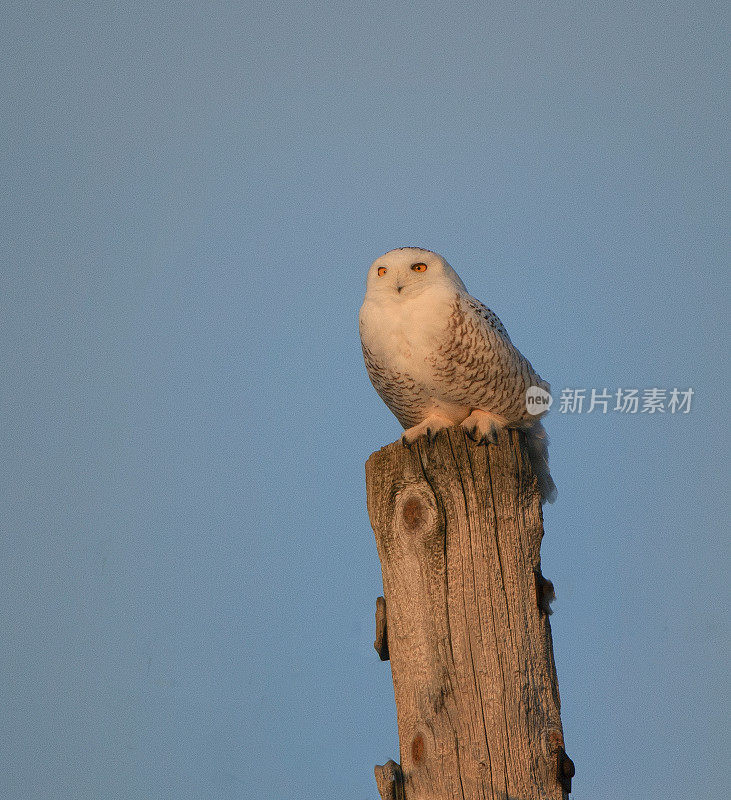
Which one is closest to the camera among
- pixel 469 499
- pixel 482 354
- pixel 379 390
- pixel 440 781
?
pixel 440 781

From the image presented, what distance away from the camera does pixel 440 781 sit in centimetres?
232

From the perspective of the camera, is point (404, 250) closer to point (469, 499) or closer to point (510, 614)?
point (469, 499)

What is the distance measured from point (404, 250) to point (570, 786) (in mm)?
2187

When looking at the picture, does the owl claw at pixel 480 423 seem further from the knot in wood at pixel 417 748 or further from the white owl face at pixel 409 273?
the knot in wood at pixel 417 748

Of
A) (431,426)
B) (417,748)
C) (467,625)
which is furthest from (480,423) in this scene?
(417,748)

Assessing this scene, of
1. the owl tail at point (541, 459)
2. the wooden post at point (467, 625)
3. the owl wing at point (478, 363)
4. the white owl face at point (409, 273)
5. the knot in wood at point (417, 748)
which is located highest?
the white owl face at point (409, 273)

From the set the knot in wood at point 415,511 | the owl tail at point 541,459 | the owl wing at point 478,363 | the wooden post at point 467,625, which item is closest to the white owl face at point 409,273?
the owl wing at point 478,363

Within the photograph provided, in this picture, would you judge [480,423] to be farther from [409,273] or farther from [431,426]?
[409,273]

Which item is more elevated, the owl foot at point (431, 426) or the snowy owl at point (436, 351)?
the snowy owl at point (436, 351)

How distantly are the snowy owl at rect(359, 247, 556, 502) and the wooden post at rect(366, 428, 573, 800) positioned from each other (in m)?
0.82

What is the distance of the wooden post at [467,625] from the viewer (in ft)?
7.60

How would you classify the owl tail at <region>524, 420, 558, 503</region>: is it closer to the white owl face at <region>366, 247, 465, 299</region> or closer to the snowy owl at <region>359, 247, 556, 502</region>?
the snowy owl at <region>359, 247, 556, 502</region>

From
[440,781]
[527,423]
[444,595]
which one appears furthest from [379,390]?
[440,781]

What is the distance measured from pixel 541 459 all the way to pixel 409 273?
97 centimetres
